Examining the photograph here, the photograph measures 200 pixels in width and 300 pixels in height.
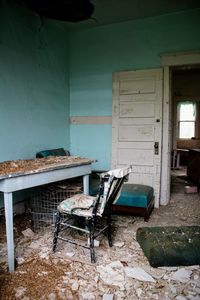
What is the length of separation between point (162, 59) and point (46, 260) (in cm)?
335

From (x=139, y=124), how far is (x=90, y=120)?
0.97m

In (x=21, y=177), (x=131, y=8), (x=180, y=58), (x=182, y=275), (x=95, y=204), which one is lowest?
(x=182, y=275)

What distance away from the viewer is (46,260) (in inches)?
91.7

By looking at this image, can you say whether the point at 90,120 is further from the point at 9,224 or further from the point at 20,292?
the point at 20,292

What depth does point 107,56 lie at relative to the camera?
4.35 metres

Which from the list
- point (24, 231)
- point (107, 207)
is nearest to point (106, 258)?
point (107, 207)

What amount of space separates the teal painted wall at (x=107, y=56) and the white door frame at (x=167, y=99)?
12cm

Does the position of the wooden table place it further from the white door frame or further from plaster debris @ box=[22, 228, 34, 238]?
the white door frame

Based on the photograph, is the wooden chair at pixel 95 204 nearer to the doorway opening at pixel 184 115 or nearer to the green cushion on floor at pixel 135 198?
the green cushion on floor at pixel 135 198

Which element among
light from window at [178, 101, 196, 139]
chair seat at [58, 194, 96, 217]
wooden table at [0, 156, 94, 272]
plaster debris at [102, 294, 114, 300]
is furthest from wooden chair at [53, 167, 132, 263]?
light from window at [178, 101, 196, 139]

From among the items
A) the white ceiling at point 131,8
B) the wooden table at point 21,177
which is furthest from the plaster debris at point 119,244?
the white ceiling at point 131,8

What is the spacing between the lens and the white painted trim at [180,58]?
148 inches

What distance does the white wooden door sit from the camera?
13.1 ft

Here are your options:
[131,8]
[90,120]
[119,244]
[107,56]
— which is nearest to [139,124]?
[90,120]
